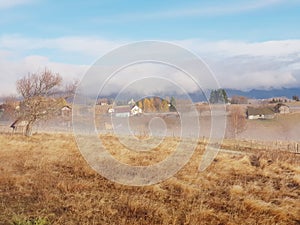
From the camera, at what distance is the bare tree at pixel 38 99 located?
32.9 metres

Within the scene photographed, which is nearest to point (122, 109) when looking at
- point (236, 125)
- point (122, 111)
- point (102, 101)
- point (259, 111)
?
point (122, 111)

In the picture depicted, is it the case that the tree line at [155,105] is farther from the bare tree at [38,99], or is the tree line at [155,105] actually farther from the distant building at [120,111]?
→ the bare tree at [38,99]

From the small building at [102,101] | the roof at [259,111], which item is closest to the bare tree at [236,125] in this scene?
the roof at [259,111]

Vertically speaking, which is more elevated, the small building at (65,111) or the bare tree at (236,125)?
the small building at (65,111)

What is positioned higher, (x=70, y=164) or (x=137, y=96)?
(x=137, y=96)

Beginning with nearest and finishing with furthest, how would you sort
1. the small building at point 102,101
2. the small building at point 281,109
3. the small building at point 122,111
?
the small building at point 102,101, the small building at point 122,111, the small building at point 281,109

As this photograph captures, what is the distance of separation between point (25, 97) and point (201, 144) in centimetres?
1753

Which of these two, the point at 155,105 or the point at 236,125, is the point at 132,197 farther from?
the point at 236,125

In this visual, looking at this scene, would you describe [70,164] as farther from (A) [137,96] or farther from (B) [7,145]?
(B) [7,145]

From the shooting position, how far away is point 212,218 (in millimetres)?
9445

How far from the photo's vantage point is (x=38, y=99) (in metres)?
33.0

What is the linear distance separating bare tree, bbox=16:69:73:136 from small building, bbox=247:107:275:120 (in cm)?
7540

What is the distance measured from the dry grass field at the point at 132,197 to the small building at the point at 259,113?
84.9 metres

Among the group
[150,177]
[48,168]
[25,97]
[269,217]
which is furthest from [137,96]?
[25,97]
